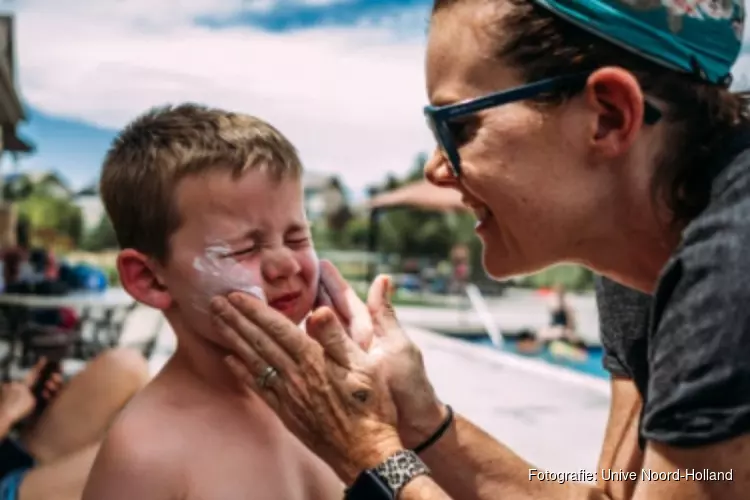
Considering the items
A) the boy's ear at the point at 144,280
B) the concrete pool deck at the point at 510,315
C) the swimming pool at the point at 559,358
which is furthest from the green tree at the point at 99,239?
the swimming pool at the point at 559,358

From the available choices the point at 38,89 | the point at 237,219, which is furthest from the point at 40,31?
the point at 237,219

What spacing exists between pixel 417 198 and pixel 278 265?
7.79ft

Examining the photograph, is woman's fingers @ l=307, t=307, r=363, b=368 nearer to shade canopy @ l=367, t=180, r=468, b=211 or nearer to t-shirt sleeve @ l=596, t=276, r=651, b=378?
t-shirt sleeve @ l=596, t=276, r=651, b=378

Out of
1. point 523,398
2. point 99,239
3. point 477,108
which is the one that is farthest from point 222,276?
point 523,398

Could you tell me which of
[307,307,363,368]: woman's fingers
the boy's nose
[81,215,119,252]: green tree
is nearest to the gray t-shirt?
[307,307,363,368]: woman's fingers

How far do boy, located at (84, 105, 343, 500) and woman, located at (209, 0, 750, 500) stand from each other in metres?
0.08

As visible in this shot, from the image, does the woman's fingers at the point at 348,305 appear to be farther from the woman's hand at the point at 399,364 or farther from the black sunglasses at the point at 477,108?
the black sunglasses at the point at 477,108

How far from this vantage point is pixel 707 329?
28.4 inches

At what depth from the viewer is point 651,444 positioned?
785 mm

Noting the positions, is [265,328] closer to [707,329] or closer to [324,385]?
[324,385]

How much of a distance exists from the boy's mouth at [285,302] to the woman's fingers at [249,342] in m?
0.08

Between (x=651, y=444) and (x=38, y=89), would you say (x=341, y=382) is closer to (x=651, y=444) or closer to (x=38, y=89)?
Result: (x=651, y=444)

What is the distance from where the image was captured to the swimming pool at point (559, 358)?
165 inches

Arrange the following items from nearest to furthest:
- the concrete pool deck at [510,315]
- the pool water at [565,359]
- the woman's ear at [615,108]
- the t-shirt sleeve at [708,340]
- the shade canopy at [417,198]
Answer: the t-shirt sleeve at [708,340]
the woman's ear at [615,108]
the shade canopy at [417,198]
the pool water at [565,359]
the concrete pool deck at [510,315]
